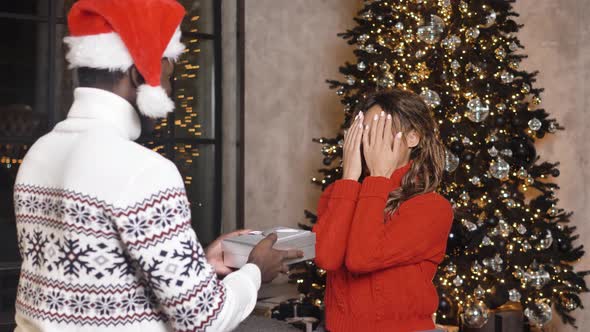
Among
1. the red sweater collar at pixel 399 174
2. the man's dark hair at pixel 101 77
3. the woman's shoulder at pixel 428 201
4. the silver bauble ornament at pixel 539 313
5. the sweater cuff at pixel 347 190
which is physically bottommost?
the silver bauble ornament at pixel 539 313

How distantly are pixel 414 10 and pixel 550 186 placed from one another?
142cm

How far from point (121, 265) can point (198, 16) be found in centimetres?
433

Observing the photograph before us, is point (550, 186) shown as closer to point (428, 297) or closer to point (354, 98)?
point (354, 98)

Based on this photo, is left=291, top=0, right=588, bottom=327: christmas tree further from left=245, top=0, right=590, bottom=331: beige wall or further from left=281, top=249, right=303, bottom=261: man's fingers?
left=281, top=249, right=303, bottom=261: man's fingers

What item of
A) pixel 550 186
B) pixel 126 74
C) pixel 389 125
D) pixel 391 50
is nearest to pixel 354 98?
pixel 391 50

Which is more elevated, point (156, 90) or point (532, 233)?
point (156, 90)

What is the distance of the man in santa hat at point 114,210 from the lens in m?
1.34

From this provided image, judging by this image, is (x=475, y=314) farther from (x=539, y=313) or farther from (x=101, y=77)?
(x=101, y=77)

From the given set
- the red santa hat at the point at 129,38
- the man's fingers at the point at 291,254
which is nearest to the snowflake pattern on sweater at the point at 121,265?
the red santa hat at the point at 129,38

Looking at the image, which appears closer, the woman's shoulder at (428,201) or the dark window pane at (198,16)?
the woman's shoulder at (428,201)

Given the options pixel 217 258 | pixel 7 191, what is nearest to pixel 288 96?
pixel 7 191

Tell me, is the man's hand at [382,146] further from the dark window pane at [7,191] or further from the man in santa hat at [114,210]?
the dark window pane at [7,191]

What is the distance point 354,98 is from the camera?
14.5 feet

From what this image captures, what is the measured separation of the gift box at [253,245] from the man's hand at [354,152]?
46cm
